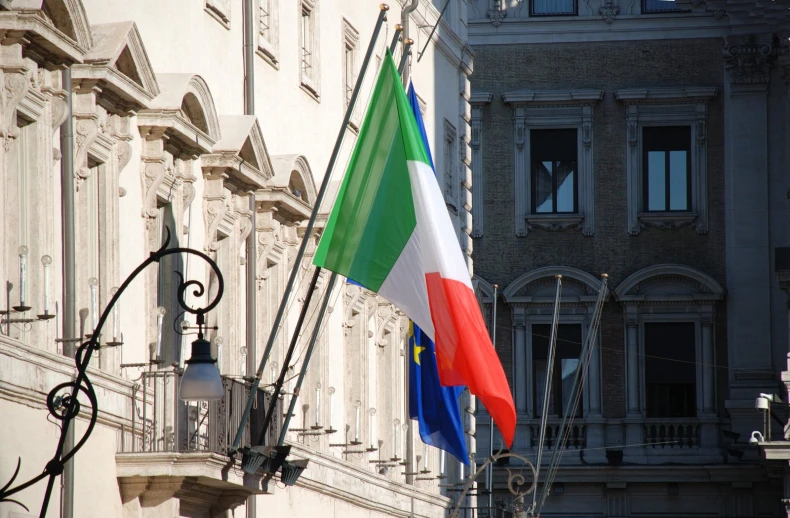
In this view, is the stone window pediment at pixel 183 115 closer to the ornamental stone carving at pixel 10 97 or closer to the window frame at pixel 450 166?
the ornamental stone carving at pixel 10 97

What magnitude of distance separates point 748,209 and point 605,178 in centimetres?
329

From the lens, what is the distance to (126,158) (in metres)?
17.0

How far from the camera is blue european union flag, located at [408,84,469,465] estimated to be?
2334 centimetres

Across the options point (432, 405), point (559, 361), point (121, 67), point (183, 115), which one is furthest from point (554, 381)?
point (121, 67)

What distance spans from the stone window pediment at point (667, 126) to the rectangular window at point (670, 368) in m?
2.26

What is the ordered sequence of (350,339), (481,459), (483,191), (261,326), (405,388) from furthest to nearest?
(483,191), (481,459), (405,388), (350,339), (261,326)

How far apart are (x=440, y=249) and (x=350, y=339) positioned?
834cm

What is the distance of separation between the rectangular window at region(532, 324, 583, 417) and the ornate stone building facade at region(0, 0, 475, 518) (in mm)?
15060

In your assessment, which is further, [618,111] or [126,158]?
[618,111]

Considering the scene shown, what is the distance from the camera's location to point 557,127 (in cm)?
4291

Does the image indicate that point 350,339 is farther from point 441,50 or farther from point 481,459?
point 481,459

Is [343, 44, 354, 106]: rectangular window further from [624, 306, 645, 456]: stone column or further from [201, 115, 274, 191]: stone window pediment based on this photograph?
[624, 306, 645, 456]: stone column

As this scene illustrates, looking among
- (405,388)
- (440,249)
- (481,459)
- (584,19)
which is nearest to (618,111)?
(584,19)

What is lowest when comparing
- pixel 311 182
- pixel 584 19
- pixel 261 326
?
pixel 261 326
